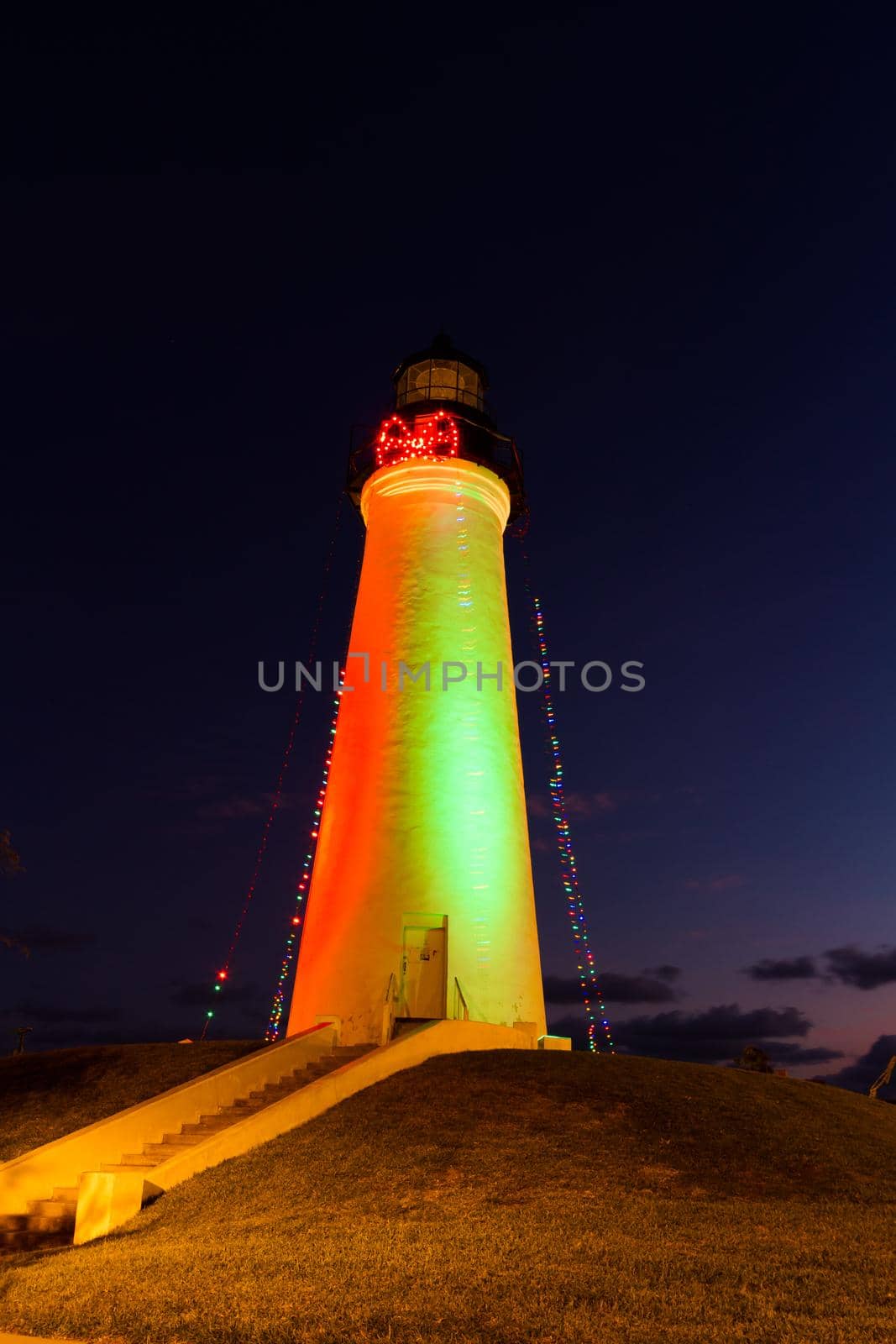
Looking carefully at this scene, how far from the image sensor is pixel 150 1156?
11695mm

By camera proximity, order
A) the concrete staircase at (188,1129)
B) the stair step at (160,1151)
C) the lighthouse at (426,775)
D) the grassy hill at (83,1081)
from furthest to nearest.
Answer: the lighthouse at (426,775) < the grassy hill at (83,1081) < the stair step at (160,1151) < the concrete staircase at (188,1129)

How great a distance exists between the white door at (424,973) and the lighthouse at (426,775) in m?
0.03

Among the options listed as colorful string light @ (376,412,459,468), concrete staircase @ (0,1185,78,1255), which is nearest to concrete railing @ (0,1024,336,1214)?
concrete staircase @ (0,1185,78,1255)

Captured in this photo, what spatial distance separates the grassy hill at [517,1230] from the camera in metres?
6.14

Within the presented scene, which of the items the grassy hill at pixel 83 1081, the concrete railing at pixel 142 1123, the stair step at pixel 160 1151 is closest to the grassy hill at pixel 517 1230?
the stair step at pixel 160 1151

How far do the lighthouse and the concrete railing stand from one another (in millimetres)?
1864

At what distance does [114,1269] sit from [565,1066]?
23.3ft

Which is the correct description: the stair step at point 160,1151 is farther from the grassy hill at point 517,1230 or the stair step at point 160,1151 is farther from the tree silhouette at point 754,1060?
the tree silhouette at point 754,1060

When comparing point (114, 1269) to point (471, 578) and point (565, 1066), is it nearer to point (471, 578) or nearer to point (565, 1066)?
point (565, 1066)

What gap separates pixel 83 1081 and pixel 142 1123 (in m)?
4.09

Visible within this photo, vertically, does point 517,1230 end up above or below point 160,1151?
below

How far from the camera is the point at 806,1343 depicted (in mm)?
5523

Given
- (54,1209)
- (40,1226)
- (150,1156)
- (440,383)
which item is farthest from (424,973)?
(440,383)

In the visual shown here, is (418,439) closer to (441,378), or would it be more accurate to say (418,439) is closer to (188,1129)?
(441,378)
